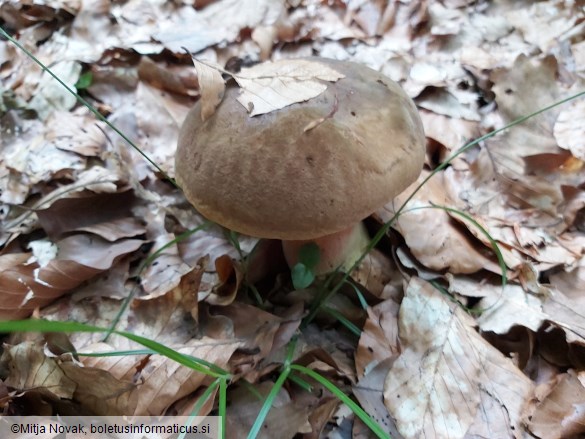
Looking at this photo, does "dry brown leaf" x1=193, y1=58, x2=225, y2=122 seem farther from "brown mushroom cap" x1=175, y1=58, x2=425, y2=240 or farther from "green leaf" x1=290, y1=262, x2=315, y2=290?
"green leaf" x1=290, y1=262, x2=315, y2=290

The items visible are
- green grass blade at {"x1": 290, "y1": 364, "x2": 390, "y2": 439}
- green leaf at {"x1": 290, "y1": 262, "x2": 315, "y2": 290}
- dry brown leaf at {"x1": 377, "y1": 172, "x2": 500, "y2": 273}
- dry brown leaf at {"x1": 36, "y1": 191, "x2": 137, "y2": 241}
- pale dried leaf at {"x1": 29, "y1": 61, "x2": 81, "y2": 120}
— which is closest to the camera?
green grass blade at {"x1": 290, "y1": 364, "x2": 390, "y2": 439}

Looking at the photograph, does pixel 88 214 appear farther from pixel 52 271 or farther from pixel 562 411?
pixel 562 411

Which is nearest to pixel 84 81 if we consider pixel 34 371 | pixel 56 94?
pixel 56 94

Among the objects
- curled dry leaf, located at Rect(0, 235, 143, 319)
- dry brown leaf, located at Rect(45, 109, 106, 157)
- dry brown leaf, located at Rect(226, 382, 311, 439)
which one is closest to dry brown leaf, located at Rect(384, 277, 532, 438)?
dry brown leaf, located at Rect(226, 382, 311, 439)

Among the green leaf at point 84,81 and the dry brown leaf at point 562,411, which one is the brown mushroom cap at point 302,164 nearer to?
the dry brown leaf at point 562,411

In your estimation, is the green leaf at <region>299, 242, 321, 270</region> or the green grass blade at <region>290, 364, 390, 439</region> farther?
the green leaf at <region>299, 242, 321, 270</region>

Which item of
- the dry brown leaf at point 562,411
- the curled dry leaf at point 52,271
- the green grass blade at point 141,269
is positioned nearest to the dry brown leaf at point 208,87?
the green grass blade at point 141,269

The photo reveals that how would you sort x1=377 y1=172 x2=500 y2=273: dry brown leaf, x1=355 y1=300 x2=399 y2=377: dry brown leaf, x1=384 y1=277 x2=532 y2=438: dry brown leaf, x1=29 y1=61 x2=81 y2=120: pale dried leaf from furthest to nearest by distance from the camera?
x1=29 y1=61 x2=81 y2=120: pale dried leaf
x1=377 y1=172 x2=500 y2=273: dry brown leaf
x1=355 y1=300 x2=399 y2=377: dry brown leaf
x1=384 y1=277 x2=532 y2=438: dry brown leaf

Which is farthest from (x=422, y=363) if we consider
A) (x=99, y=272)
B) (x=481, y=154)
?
(x=99, y=272)
